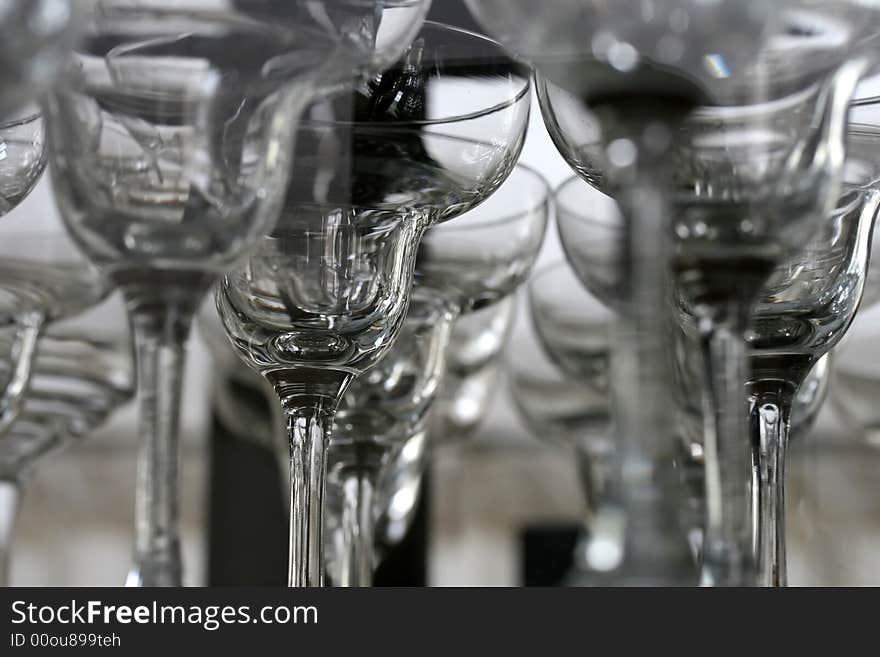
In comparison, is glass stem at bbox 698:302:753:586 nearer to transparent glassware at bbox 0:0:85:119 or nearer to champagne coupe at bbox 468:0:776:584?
champagne coupe at bbox 468:0:776:584

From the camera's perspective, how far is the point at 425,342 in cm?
59

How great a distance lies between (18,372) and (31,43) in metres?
0.35

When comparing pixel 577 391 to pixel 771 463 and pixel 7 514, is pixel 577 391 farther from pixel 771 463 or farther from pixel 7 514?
pixel 771 463

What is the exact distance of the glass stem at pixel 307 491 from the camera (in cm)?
39

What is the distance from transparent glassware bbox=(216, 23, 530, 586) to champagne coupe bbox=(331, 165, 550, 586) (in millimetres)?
132

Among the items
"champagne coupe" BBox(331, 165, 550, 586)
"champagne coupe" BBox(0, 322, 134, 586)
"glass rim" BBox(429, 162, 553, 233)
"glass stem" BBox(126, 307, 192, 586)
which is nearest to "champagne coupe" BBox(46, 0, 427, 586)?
"glass stem" BBox(126, 307, 192, 586)

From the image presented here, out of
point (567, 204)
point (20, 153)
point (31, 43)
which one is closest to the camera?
point (31, 43)

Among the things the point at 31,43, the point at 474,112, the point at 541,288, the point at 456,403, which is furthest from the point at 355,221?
the point at 456,403

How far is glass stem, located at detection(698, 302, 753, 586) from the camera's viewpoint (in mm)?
302

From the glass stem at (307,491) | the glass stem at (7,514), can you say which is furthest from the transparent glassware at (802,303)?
the glass stem at (7,514)

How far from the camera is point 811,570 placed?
8.82 feet

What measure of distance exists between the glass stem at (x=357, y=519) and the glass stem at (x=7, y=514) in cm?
31

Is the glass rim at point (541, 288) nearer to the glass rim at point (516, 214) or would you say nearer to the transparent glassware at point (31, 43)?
the glass rim at point (516, 214)
